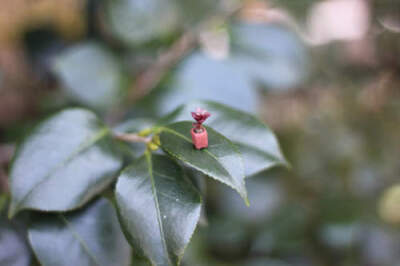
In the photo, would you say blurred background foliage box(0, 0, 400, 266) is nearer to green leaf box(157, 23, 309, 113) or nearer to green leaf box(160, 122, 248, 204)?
green leaf box(157, 23, 309, 113)

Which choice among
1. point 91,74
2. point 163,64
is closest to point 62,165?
point 91,74

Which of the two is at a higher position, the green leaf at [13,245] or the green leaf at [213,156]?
the green leaf at [213,156]

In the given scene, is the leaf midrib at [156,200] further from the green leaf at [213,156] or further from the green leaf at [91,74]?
the green leaf at [91,74]

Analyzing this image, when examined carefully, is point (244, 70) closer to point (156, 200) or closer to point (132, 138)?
point (132, 138)

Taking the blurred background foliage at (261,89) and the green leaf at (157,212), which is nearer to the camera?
A: the green leaf at (157,212)

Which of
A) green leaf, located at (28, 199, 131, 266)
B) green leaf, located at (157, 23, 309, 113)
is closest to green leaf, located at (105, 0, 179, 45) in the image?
green leaf, located at (157, 23, 309, 113)

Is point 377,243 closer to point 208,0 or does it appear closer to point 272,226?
point 272,226

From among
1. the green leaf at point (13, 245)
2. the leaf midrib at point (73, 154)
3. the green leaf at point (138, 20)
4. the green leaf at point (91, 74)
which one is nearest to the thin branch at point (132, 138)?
the leaf midrib at point (73, 154)
